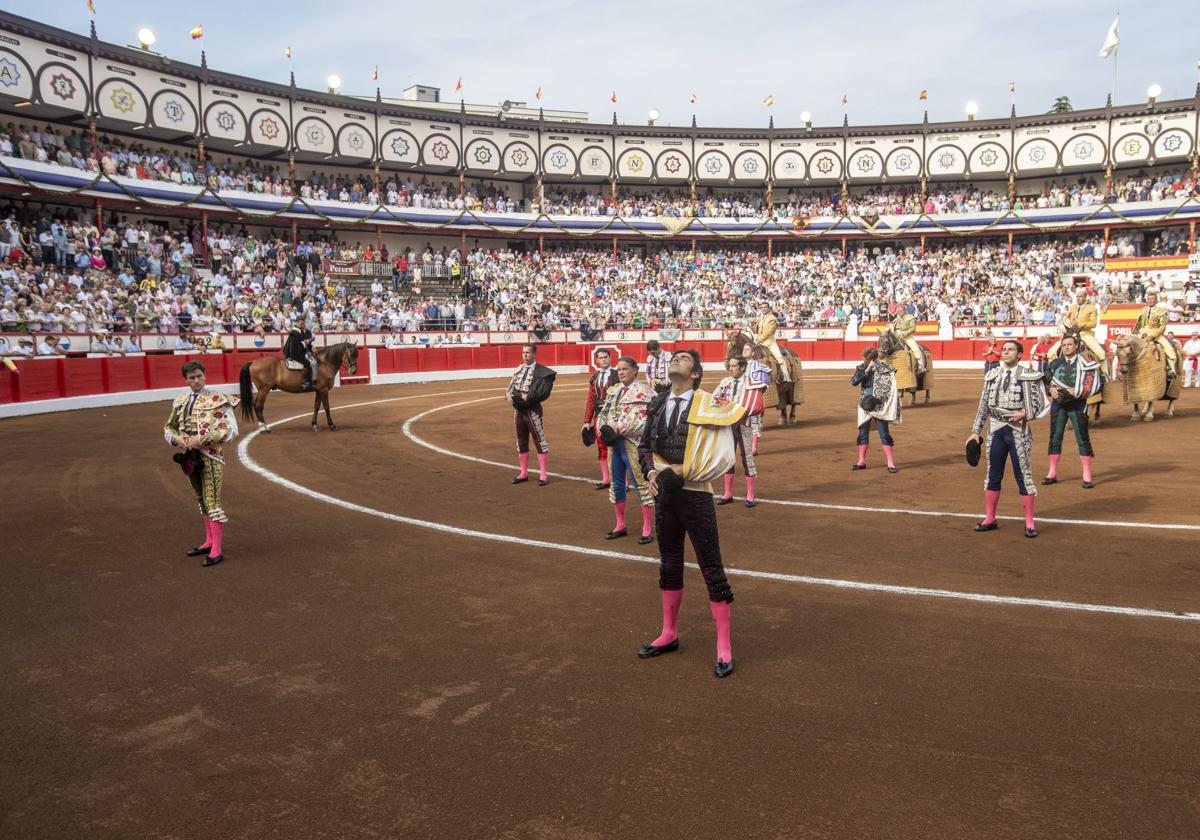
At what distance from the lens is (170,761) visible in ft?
13.5

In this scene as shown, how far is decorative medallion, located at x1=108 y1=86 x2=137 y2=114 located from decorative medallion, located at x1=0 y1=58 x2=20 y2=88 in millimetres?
3495

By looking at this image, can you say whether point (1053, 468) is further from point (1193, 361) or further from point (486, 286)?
point (486, 286)

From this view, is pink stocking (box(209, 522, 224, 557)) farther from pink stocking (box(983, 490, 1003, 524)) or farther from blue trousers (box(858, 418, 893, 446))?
blue trousers (box(858, 418, 893, 446))

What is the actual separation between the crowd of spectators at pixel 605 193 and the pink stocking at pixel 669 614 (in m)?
34.1

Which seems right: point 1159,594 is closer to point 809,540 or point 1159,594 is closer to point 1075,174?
point 809,540

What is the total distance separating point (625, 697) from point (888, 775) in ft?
4.83

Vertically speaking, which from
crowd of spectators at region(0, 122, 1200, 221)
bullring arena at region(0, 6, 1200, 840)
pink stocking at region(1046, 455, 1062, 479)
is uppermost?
crowd of spectators at region(0, 122, 1200, 221)

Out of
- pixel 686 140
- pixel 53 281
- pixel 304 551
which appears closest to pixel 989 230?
pixel 686 140

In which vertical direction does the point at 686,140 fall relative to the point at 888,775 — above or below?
above

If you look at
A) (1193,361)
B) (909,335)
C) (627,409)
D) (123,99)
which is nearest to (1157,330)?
(909,335)

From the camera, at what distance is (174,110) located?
117ft

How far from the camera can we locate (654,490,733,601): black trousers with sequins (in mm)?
5102

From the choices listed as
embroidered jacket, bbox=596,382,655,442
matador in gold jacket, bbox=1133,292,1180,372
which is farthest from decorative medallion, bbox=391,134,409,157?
embroidered jacket, bbox=596,382,655,442

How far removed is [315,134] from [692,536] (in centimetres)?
4103
